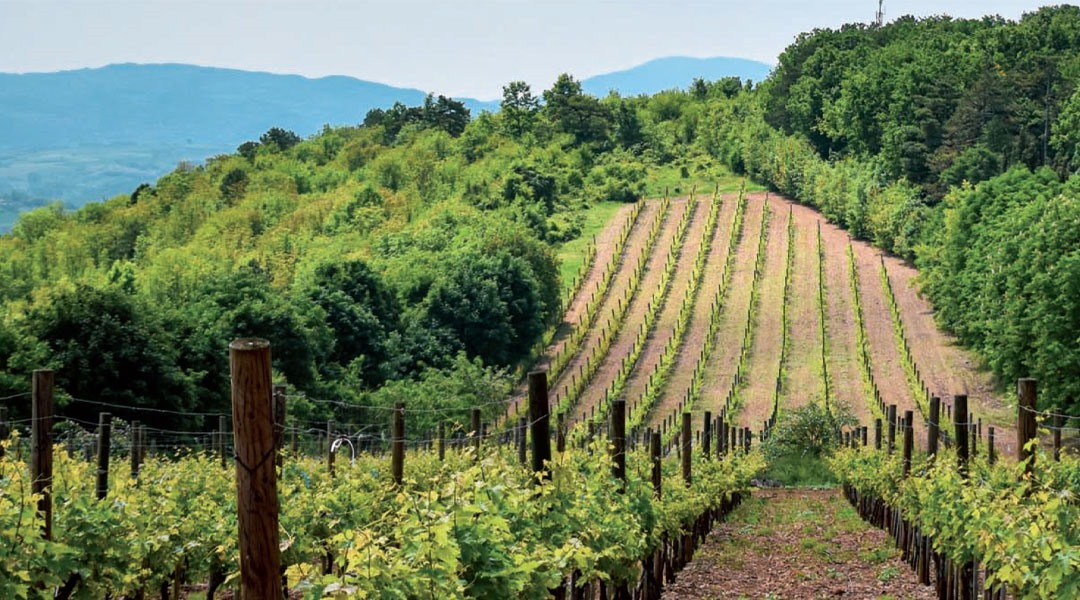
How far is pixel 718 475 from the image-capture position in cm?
3170

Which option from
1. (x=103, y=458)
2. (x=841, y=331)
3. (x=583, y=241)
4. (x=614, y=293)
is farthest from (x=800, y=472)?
(x=583, y=241)

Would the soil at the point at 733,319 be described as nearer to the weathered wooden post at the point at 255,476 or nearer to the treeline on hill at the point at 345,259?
the treeline on hill at the point at 345,259

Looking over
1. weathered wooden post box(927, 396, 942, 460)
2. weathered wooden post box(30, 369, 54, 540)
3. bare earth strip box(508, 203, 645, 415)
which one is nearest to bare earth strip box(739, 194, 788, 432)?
bare earth strip box(508, 203, 645, 415)

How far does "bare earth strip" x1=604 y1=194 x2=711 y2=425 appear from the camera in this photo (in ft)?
227

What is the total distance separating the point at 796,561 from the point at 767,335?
53194mm

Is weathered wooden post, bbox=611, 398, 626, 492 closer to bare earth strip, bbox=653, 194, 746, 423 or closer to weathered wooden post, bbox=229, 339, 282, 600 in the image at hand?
weathered wooden post, bbox=229, 339, 282, 600

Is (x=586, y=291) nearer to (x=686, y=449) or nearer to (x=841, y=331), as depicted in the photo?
(x=841, y=331)

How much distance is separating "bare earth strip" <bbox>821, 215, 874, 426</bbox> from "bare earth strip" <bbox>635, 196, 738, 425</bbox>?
7188 millimetres

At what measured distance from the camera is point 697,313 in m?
81.4

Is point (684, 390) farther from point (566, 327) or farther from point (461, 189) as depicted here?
point (461, 189)

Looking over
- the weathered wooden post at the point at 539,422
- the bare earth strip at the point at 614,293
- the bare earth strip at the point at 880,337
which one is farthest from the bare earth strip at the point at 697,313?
the weathered wooden post at the point at 539,422

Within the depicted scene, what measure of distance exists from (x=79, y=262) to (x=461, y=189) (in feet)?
109

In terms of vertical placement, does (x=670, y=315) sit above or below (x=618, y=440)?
below

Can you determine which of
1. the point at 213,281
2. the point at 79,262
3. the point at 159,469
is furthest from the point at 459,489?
the point at 79,262
